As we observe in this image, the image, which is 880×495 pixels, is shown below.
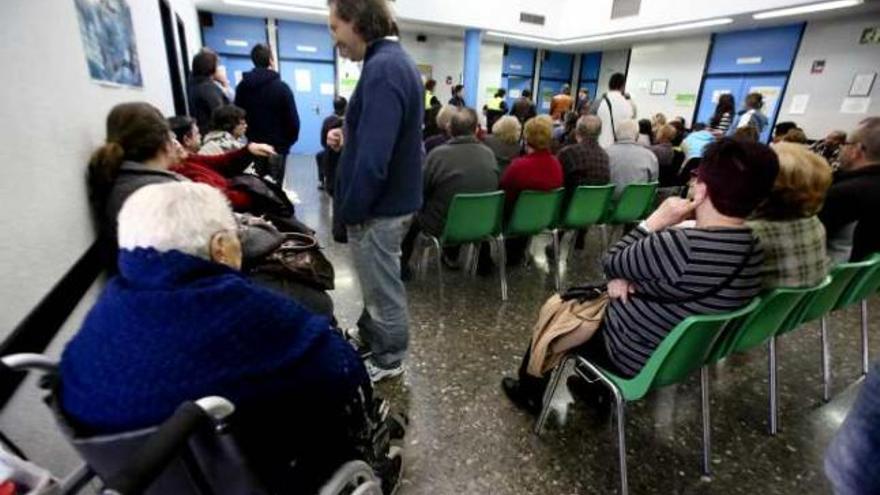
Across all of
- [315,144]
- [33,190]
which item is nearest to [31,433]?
[33,190]

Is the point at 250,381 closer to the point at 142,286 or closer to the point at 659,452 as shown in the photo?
the point at 142,286

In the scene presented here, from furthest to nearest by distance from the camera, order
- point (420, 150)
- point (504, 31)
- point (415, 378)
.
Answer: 1. point (504, 31)
2. point (415, 378)
3. point (420, 150)

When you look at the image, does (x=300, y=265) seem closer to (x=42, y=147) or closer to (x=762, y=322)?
(x=42, y=147)

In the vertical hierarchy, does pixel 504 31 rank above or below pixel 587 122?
above

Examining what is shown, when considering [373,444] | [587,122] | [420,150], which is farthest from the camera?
[587,122]

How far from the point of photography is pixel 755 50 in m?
6.86

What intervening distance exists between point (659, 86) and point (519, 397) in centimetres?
869

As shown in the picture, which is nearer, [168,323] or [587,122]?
[168,323]

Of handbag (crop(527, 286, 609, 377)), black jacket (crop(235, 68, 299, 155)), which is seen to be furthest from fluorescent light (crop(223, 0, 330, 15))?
handbag (crop(527, 286, 609, 377))

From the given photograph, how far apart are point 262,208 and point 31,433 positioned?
129 centimetres

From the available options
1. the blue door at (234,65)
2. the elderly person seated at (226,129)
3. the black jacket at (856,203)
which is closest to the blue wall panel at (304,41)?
the blue door at (234,65)

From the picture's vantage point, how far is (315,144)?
8.73 meters

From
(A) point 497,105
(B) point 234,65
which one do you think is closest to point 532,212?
A: (A) point 497,105

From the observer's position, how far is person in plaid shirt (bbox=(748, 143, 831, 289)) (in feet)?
4.82
